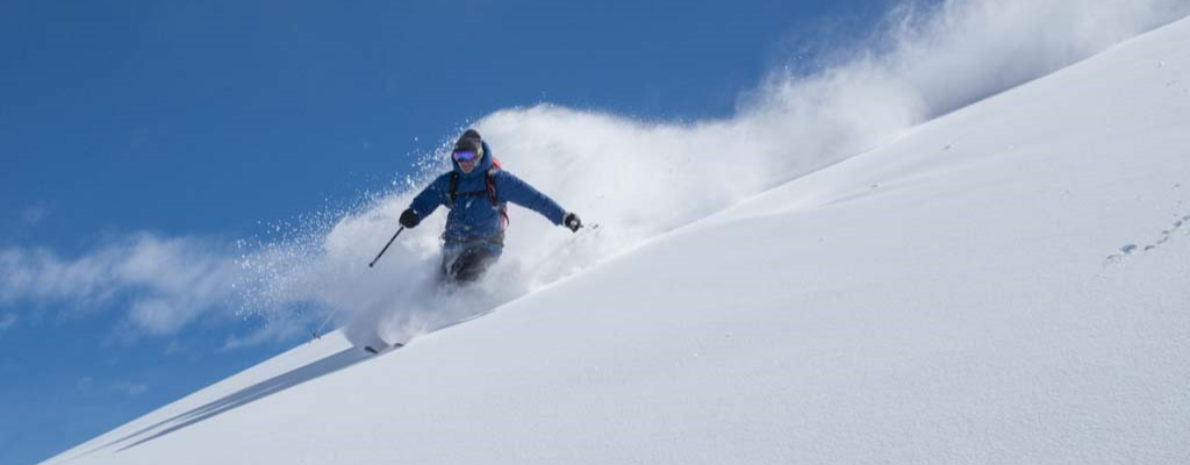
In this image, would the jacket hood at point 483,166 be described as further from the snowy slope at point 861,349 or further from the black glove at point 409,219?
the snowy slope at point 861,349

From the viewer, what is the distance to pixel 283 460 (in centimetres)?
304

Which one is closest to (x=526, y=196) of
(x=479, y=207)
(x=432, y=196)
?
(x=479, y=207)

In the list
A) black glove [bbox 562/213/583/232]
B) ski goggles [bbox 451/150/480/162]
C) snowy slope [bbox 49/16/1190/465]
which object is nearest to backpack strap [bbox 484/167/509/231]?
ski goggles [bbox 451/150/480/162]

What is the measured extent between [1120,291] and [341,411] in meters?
2.99

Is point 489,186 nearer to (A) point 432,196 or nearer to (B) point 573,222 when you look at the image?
(A) point 432,196

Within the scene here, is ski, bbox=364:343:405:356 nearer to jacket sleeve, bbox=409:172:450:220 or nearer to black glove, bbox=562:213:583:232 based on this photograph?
jacket sleeve, bbox=409:172:450:220

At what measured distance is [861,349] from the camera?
2.46m

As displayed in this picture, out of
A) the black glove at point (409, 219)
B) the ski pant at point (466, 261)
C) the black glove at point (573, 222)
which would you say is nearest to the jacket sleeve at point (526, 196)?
the black glove at point (573, 222)

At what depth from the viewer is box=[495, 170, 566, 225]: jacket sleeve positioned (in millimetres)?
7840

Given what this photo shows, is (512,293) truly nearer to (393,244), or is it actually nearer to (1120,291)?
(393,244)

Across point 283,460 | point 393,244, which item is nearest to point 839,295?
point 283,460

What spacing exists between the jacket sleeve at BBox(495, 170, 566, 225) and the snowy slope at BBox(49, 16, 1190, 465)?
2.02 meters

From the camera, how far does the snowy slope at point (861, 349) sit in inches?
70.7

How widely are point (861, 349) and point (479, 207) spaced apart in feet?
18.8
